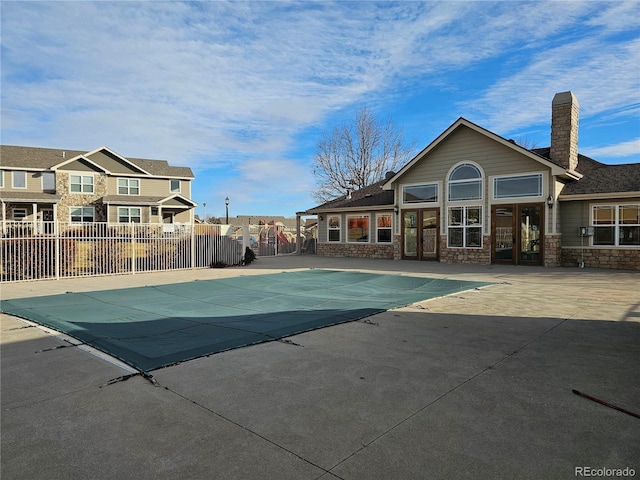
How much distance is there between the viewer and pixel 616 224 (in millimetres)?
14500

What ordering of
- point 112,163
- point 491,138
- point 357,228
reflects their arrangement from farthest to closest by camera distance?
point 112,163 < point 357,228 < point 491,138

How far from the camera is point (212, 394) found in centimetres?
331

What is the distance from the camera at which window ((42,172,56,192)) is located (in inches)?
Answer: 1115

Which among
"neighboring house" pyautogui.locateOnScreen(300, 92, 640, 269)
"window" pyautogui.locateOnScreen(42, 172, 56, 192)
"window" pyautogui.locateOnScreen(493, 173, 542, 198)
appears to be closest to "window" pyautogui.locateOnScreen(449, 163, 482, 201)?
"neighboring house" pyautogui.locateOnScreen(300, 92, 640, 269)

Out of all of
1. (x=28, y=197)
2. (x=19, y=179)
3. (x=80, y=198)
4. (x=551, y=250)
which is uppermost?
(x=19, y=179)

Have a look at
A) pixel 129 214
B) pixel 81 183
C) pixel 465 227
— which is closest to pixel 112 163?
pixel 81 183

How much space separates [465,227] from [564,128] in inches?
213

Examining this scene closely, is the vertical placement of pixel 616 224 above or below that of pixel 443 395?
above

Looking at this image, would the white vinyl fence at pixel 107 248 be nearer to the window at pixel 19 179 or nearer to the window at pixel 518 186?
the window at pixel 518 186

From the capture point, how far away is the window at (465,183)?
16812 millimetres

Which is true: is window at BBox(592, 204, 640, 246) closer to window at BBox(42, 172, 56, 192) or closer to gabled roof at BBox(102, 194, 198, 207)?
gabled roof at BBox(102, 194, 198, 207)

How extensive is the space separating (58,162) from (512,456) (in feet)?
113

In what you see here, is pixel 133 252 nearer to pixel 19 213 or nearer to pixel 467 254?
pixel 467 254

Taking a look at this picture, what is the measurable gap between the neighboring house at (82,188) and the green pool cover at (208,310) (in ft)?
71.3
